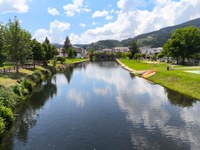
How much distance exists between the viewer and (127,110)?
34031mm

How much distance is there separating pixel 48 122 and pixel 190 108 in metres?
19.7

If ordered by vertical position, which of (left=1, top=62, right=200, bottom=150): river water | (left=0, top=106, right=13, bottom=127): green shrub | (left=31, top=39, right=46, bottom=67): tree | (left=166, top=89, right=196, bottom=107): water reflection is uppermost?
(left=31, top=39, right=46, bottom=67): tree

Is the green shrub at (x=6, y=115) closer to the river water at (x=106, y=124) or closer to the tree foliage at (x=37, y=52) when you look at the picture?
the river water at (x=106, y=124)

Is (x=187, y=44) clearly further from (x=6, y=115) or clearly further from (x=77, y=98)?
(x=6, y=115)

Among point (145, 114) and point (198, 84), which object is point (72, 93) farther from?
point (198, 84)

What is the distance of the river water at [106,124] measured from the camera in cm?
2209

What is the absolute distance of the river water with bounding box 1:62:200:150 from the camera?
2209 cm

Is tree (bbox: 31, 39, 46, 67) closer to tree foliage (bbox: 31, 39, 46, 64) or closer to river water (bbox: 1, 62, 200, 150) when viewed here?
tree foliage (bbox: 31, 39, 46, 64)

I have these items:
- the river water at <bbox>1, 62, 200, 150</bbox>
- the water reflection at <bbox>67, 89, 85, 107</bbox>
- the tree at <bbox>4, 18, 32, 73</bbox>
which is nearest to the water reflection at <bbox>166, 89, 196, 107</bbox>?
the river water at <bbox>1, 62, 200, 150</bbox>

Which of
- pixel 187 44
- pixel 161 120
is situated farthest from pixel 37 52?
pixel 161 120

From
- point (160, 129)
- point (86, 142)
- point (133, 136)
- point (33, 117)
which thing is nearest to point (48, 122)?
point (33, 117)

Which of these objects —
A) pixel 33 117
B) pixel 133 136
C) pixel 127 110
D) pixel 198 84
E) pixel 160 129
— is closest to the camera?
pixel 133 136

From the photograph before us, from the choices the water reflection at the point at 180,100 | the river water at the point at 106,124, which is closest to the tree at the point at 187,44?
the water reflection at the point at 180,100

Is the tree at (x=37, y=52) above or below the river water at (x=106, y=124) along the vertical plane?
above
